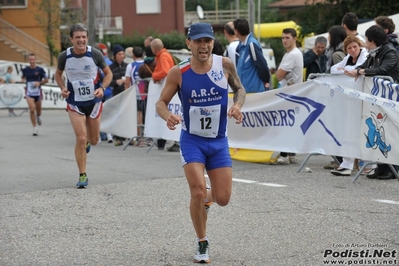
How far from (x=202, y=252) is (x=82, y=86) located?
5.00 m

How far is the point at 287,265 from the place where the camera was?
651cm

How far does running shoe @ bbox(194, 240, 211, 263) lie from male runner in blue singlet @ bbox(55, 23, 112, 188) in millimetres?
4468

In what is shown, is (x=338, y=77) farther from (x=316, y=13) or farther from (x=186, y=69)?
(x=316, y=13)

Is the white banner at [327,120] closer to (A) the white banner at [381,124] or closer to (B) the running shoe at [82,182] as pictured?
(A) the white banner at [381,124]

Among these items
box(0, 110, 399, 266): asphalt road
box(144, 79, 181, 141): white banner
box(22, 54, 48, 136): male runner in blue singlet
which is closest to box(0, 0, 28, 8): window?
box(22, 54, 48, 136): male runner in blue singlet

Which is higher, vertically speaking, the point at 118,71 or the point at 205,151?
the point at 205,151

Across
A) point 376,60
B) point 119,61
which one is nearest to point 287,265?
point 376,60

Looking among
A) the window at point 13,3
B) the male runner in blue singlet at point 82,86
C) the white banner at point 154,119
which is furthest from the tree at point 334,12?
the window at point 13,3

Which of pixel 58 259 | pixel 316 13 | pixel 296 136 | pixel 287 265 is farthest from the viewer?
pixel 316 13

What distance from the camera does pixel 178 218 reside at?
866 centimetres

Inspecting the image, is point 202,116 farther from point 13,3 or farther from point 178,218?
A: point 13,3

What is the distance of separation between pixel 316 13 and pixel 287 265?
1049 inches

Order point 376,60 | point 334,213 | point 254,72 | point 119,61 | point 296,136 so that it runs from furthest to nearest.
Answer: point 119,61 → point 254,72 → point 296,136 → point 376,60 → point 334,213

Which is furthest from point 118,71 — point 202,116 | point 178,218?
point 202,116
